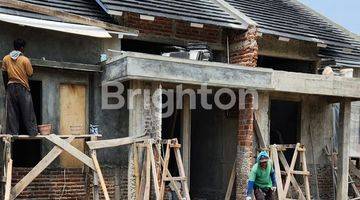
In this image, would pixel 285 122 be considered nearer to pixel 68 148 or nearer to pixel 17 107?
pixel 68 148

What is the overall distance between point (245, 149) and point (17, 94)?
551 cm

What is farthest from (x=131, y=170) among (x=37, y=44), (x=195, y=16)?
(x=195, y=16)

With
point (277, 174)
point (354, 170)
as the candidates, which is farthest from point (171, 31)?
point (354, 170)

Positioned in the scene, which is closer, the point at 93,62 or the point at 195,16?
the point at 93,62

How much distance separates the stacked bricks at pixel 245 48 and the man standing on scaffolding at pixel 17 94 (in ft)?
18.0

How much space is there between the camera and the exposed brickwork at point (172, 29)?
1189cm

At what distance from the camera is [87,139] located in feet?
35.8

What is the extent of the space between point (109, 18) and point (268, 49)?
4.70 meters

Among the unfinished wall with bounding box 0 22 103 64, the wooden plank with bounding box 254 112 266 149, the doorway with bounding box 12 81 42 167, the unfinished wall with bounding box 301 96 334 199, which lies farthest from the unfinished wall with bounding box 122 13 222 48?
the unfinished wall with bounding box 301 96 334 199

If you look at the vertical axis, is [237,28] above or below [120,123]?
above

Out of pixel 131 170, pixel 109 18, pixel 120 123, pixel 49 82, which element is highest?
pixel 109 18

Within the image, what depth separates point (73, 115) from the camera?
35.7 feet

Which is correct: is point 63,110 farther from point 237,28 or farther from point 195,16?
point 237,28

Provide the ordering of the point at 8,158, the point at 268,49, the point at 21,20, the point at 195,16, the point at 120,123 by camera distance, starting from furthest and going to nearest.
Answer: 1. the point at 268,49
2. the point at 195,16
3. the point at 120,123
4. the point at 21,20
5. the point at 8,158
